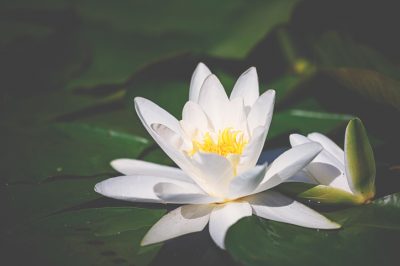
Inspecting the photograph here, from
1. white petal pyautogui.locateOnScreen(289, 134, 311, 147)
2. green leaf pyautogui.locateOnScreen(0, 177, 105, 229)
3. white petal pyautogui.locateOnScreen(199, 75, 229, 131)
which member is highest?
white petal pyautogui.locateOnScreen(199, 75, 229, 131)

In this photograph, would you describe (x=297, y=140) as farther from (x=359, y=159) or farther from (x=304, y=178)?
(x=359, y=159)

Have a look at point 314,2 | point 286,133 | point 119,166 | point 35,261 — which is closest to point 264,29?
point 314,2

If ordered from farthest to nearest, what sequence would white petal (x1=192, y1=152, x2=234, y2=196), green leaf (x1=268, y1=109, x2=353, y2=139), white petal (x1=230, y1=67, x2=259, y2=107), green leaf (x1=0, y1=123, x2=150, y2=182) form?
green leaf (x1=268, y1=109, x2=353, y2=139)
green leaf (x1=0, y1=123, x2=150, y2=182)
white petal (x1=230, y1=67, x2=259, y2=107)
white petal (x1=192, y1=152, x2=234, y2=196)

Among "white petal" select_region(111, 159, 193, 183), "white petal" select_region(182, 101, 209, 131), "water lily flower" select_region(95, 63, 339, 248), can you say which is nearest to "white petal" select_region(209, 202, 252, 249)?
"water lily flower" select_region(95, 63, 339, 248)

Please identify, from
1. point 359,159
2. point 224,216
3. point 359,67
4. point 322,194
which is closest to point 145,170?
point 224,216

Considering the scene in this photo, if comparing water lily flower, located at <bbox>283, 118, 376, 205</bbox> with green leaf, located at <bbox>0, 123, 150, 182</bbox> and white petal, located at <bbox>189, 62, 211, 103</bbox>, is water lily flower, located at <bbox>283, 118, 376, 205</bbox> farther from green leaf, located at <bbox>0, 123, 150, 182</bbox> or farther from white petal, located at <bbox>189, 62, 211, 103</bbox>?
green leaf, located at <bbox>0, 123, 150, 182</bbox>

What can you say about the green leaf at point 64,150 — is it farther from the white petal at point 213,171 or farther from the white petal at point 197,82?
the white petal at point 213,171

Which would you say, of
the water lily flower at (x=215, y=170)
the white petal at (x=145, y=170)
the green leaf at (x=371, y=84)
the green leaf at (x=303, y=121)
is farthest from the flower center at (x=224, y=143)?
the green leaf at (x=371, y=84)
